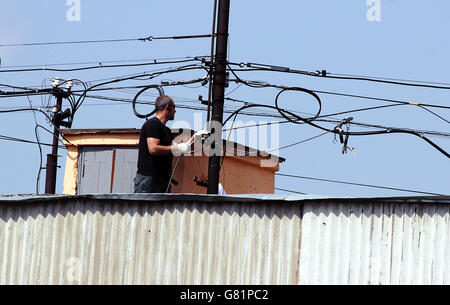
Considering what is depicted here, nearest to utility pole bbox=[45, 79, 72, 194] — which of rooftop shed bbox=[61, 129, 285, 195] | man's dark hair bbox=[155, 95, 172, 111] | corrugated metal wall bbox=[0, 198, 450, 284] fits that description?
rooftop shed bbox=[61, 129, 285, 195]

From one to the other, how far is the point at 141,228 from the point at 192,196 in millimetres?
794

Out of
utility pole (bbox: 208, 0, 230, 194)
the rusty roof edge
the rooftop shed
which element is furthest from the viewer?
the rooftop shed

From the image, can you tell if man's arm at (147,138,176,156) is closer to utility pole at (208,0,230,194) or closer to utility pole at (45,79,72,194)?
utility pole at (208,0,230,194)

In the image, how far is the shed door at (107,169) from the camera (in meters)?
17.1

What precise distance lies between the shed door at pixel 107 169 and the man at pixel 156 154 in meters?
6.66

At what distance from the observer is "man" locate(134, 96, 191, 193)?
10.2m

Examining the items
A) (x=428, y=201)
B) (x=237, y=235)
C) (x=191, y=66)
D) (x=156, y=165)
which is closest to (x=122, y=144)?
(x=191, y=66)

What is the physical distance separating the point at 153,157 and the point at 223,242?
5.11 ft

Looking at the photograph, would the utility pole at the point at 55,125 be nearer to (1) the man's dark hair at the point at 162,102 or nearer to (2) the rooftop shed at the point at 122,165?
(2) the rooftop shed at the point at 122,165

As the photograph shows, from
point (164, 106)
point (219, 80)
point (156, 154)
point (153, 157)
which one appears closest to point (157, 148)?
point (156, 154)
